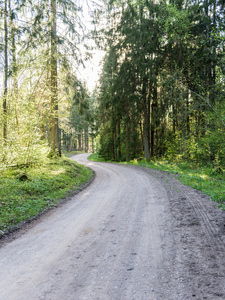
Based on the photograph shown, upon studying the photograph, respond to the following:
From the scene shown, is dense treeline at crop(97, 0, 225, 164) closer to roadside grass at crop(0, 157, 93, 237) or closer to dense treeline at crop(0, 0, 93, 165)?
dense treeline at crop(0, 0, 93, 165)

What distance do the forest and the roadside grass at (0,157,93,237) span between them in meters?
0.76

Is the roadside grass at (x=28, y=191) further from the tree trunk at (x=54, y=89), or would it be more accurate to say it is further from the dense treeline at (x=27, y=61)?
the tree trunk at (x=54, y=89)

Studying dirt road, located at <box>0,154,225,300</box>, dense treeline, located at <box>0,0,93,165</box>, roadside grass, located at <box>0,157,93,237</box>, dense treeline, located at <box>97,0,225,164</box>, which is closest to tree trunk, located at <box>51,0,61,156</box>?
dense treeline, located at <box>0,0,93,165</box>

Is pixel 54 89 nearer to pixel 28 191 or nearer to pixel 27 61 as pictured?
pixel 27 61

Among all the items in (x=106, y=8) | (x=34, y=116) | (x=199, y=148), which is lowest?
(x=199, y=148)

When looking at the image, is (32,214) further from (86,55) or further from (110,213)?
(86,55)

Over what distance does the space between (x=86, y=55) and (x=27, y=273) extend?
11.4m

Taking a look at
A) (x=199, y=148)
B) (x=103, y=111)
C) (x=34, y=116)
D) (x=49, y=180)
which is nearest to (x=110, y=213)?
(x=49, y=180)

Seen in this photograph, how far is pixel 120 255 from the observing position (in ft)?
11.6

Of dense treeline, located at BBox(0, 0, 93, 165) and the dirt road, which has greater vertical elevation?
dense treeline, located at BBox(0, 0, 93, 165)

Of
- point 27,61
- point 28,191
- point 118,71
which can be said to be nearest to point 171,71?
point 118,71

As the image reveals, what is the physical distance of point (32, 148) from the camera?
29.1 feet

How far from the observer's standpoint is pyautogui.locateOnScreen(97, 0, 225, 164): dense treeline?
11828 millimetres

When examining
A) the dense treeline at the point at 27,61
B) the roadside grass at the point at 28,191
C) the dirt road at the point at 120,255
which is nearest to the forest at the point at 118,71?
the dense treeline at the point at 27,61
